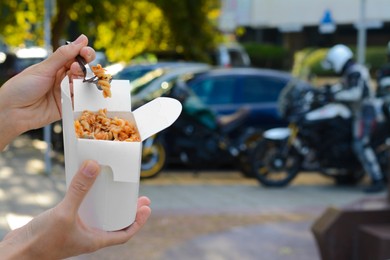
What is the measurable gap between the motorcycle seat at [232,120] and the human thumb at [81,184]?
367 inches

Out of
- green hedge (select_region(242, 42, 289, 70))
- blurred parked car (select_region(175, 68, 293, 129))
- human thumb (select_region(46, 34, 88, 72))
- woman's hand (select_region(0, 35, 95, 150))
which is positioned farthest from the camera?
green hedge (select_region(242, 42, 289, 70))

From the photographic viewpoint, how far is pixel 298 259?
6543 mm

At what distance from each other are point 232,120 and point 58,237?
944 centimetres

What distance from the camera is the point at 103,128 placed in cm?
167

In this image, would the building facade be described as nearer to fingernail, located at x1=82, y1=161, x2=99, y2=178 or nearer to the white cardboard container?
the white cardboard container

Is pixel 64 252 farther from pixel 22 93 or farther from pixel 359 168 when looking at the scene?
pixel 359 168

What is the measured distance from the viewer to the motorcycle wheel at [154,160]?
1047cm

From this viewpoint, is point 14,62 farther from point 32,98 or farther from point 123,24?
point 32,98

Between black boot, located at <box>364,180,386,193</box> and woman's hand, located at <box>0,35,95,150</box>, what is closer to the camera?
woman's hand, located at <box>0,35,95,150</box>

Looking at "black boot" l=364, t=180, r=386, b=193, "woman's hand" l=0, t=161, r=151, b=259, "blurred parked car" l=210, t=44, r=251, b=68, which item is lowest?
"blurred parked car" l=210, t=44, r=251, b=68

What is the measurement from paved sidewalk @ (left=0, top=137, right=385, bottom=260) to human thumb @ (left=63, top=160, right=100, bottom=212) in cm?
411

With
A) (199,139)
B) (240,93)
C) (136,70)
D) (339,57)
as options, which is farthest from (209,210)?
(136,70)

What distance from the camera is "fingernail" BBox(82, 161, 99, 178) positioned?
5.17 ft

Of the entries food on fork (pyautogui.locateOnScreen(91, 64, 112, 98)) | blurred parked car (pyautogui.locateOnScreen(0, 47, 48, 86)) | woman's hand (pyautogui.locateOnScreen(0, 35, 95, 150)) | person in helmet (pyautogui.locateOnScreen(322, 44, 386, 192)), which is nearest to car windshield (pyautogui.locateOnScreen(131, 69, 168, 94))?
person in helmet (pyautogui.locateOnScreen(322, 44, 386, 192))
